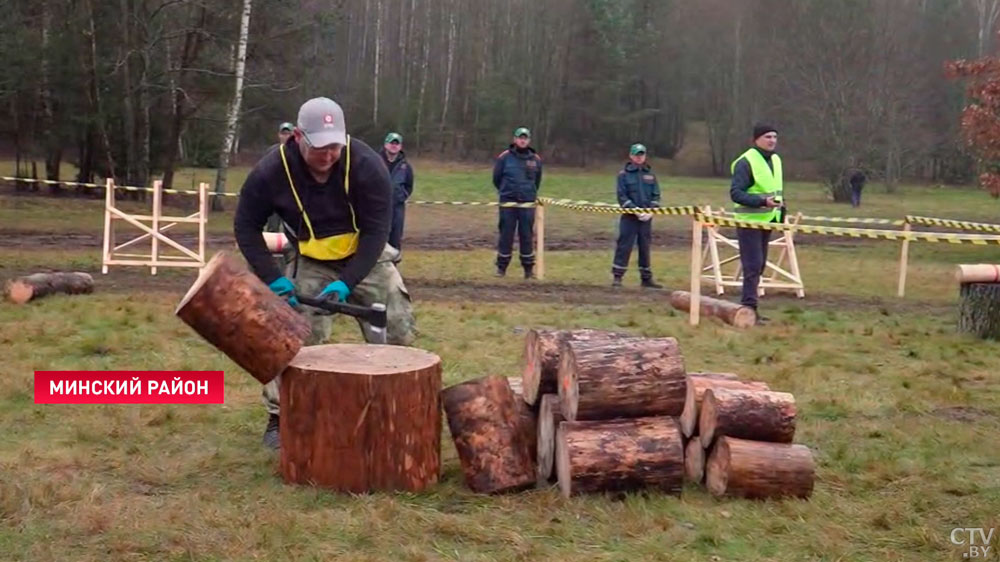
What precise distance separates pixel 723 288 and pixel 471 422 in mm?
9192

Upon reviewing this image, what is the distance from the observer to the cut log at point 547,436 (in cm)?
550

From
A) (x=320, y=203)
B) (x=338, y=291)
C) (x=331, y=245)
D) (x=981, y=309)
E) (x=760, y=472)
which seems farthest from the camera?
(x=981, y=309)

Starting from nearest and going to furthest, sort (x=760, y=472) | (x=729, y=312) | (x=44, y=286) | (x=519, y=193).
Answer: (x=760, y=472)
(x=729, y=312)
(x=44, y=286)
(x=519, y=193)

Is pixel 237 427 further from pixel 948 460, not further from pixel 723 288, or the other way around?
pixel 723 288

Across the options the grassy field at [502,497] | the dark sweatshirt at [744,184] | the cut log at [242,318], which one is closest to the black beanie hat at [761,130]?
the dark sweatshirt at [744,184]

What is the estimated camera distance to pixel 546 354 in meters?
5.62

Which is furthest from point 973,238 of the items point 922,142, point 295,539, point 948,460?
point 922,142

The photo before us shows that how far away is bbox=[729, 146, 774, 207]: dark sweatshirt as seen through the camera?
1058 cm

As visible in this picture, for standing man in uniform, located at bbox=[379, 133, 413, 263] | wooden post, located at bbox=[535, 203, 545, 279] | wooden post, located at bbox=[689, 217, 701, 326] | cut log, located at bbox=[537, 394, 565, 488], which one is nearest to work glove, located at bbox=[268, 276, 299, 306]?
cut log, located at bbox=[537, 394, 565, 488]

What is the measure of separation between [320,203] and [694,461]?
233 cm

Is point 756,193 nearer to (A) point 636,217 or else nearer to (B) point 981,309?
(B) point 981,309

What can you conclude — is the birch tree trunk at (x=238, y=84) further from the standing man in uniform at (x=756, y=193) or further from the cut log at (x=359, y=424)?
Result: the cut log at (x=359, y=424)

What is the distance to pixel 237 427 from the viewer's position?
667 cm

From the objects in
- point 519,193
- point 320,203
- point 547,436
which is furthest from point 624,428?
point 519,193
